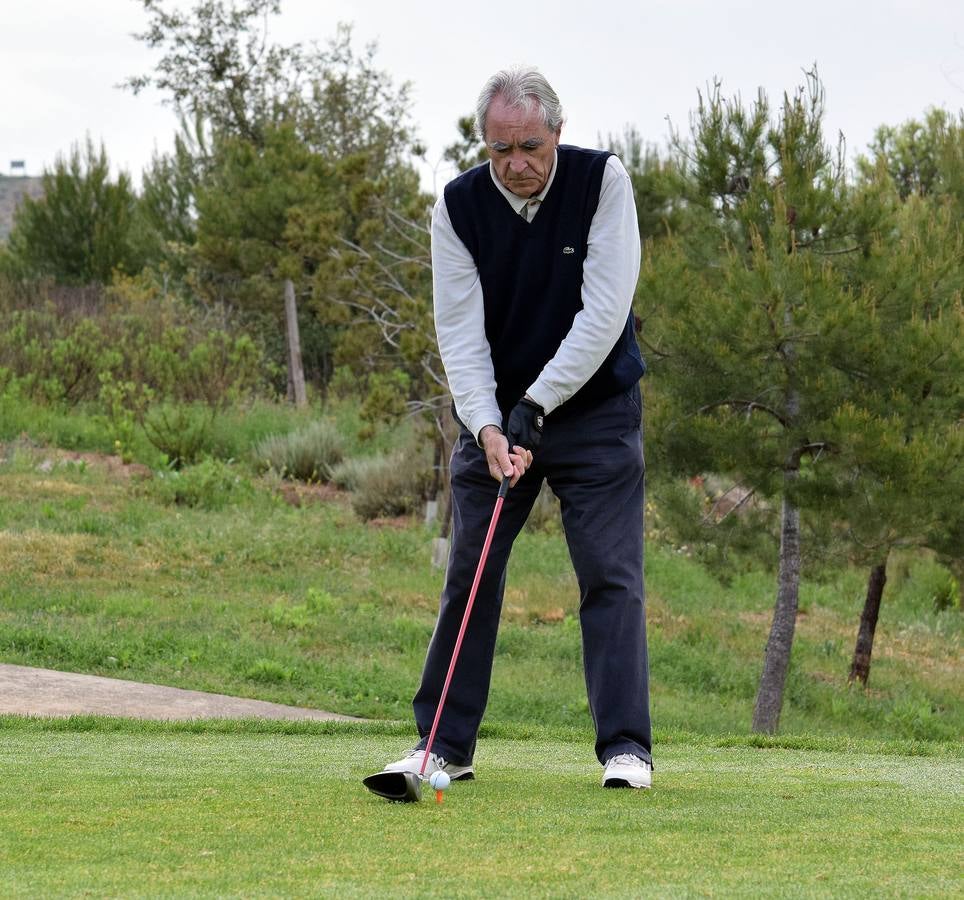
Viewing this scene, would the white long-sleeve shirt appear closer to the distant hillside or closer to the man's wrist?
the man's wrist

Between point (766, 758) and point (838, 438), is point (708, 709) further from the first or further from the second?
point (766, 758)

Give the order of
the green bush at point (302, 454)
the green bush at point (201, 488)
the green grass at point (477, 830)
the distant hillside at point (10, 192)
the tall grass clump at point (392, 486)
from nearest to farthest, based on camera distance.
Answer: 1. the green grass at point (477, 830)
2. the green bush at point (201, 488)
3. the tall grass clump at point (392, 486)
4. the green bush at point (302, 454)
5. the distant hillside at point (10, 192)

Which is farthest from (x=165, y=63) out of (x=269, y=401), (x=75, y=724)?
(x=75, y=724)

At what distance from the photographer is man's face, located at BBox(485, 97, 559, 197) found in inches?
165

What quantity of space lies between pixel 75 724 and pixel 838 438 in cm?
497

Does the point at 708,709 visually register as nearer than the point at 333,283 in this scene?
Yes

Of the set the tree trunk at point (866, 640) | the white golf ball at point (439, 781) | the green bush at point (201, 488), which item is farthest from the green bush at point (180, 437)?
the white golf ball at point (439, 781)

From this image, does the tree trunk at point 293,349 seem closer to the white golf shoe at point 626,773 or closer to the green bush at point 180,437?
the green bush at point 180,437

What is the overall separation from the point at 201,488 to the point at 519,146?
494 inches

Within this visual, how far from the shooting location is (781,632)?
10227 mm

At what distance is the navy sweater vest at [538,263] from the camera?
14.3 feet

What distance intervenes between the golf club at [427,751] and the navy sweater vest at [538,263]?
1.38 ft

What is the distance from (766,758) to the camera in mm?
5531

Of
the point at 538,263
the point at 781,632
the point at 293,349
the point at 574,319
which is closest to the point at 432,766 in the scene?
the point at 574,319
